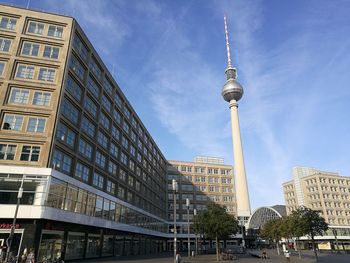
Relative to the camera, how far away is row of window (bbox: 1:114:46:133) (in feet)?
109

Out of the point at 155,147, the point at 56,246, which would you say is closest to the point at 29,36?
the point at 56,246

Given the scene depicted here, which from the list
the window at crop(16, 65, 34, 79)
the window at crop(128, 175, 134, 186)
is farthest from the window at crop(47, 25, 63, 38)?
the window at crop(128, 175, 134, 186)

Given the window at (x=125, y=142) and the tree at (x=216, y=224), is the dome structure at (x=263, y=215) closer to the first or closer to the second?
the tree at (x=216, y=224)

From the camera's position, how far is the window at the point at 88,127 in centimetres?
4141

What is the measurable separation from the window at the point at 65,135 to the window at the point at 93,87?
335 inches

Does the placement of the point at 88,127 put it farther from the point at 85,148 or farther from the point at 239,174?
the point at 239,174

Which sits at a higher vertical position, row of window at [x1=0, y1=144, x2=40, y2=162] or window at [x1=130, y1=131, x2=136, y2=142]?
window at [x1=130, y1=131, x2=136, y2=142]

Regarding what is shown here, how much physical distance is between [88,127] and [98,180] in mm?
8311

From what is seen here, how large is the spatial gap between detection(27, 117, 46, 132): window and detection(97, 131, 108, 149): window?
40.5 ft

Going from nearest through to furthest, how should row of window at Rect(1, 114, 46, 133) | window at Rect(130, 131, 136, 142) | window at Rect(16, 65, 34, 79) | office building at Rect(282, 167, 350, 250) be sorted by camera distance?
row of window at Rect(1, 114, 46, 133) → window at Rect(16, 65, 34, 79) → window at Rect(130, 131, 136, 142) → office building at Rect(282, 167, 350, 250)

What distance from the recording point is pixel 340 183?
115 metres

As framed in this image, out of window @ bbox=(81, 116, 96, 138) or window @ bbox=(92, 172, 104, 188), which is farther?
window @ bbox=(92, 172, 104, 188)

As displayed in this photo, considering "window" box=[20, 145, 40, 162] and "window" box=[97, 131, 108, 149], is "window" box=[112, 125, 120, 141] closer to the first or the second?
"window" box=[97, 131, 108, 149]

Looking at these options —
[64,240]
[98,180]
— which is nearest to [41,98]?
[98,180]
